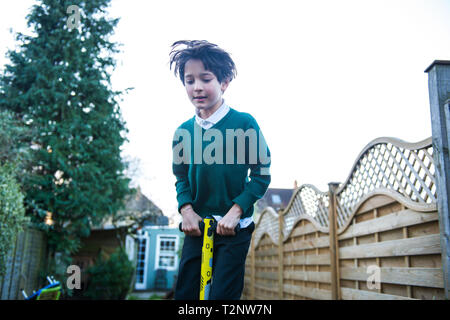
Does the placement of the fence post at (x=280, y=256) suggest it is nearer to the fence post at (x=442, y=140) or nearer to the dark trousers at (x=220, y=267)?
the fence post at (x=442, y=140)

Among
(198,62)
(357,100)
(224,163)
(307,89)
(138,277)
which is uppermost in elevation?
(357,100)

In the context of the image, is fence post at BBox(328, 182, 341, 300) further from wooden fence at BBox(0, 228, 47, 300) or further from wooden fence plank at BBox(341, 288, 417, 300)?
wooden fence at BBox(0, 228, 47, 300)

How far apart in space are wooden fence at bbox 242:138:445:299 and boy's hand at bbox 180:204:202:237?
5.99 ft

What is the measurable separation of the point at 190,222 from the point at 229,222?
157 millimetres

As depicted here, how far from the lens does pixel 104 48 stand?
7.77 meters

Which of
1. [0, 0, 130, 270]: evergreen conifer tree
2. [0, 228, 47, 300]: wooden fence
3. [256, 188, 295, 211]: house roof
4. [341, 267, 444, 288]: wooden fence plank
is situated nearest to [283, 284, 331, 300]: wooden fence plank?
[341, 267, 444, 288]: wooden fence plank

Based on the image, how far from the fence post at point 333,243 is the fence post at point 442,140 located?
187cm

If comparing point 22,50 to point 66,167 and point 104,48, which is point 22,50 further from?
point 66,167

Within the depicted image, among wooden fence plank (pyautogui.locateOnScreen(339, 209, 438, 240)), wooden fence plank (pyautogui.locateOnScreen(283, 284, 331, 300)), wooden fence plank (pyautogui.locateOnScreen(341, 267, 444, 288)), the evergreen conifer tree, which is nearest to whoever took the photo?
wooden fence plank (pyautogui.locateOnScreen(341, 267, 444, 288))

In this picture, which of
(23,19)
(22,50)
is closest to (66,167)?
(22,50)

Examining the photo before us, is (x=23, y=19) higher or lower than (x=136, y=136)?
higher

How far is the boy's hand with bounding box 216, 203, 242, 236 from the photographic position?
54.5 inches
